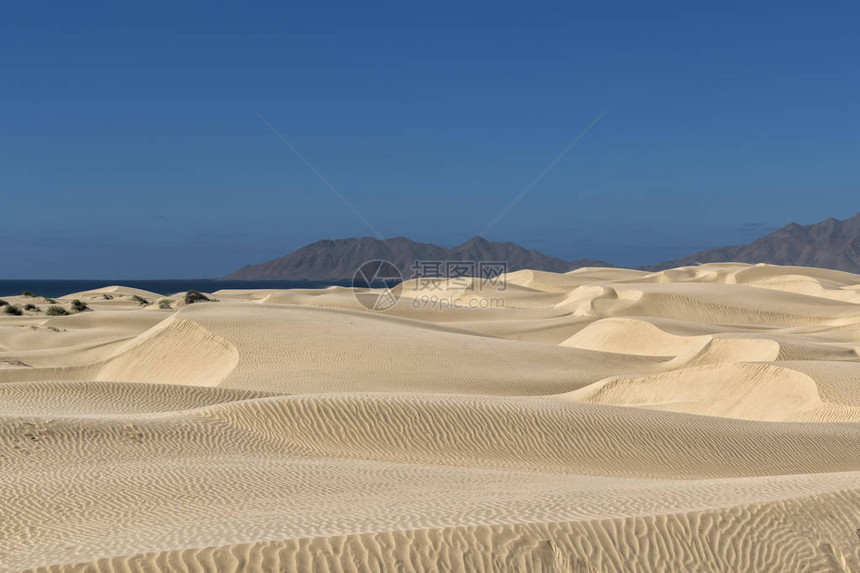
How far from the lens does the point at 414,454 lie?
10156mm

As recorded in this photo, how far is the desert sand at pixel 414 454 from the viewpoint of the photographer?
5.19 metres

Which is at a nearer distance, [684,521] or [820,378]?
[684,521]

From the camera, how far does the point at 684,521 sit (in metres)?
5.62

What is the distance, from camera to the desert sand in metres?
5.19

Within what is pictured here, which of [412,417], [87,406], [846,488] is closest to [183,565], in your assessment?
[846,488]

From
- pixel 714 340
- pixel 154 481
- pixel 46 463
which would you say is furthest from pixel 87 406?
pixel 714 340

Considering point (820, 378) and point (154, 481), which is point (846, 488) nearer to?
point (154, 481)

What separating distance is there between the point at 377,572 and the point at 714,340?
63.4ft

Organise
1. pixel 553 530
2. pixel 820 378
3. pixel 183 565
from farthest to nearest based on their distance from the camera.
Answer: pixel 820 378
pixel 553 530
pixel 183 565

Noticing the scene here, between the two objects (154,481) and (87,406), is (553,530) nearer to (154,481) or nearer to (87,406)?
(154,481)

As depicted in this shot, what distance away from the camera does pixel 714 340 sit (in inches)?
867

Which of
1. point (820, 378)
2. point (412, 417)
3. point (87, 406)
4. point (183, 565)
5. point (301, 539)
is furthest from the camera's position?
point (820, 378)

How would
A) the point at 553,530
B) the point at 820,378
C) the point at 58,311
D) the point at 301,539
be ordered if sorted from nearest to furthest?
the point at 301,539 → the point at 553,530 → the point at 820,378 → the point at 58,311

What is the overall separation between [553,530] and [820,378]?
12026mm
